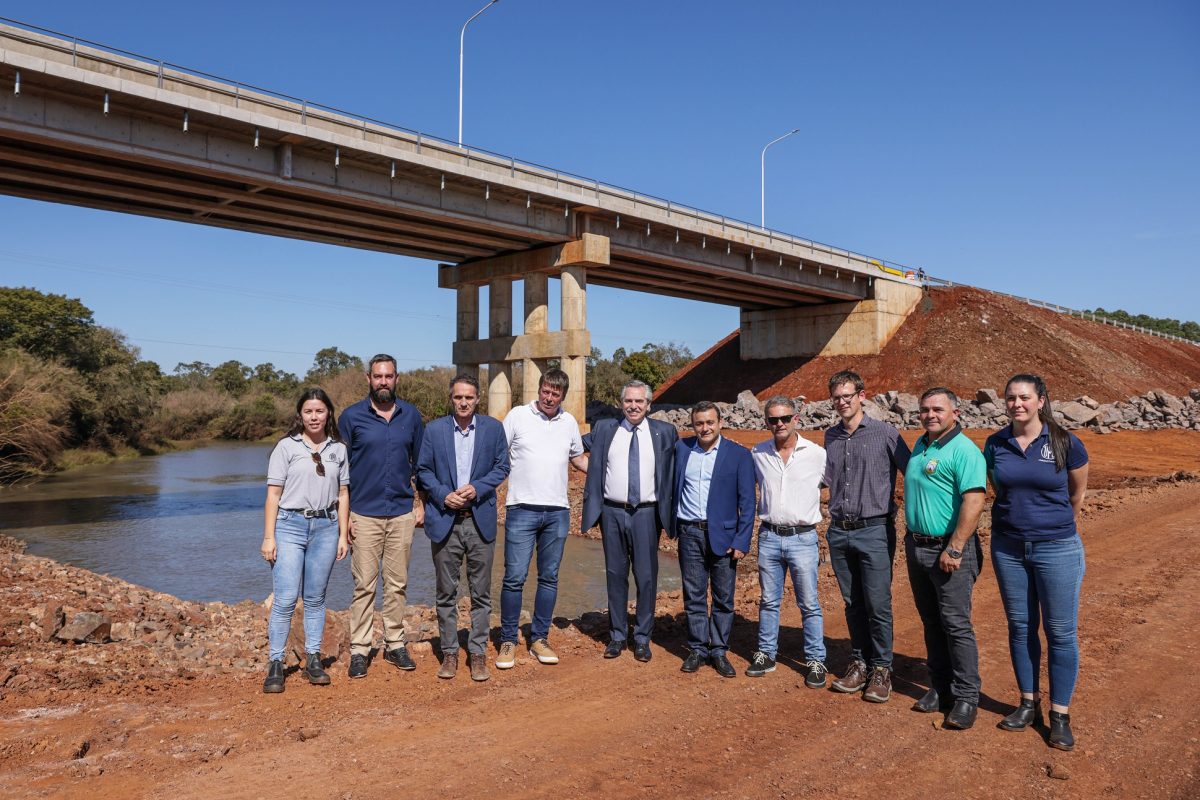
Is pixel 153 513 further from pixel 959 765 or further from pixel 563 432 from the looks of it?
pixel 959 765

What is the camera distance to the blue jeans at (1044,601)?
15.3ft

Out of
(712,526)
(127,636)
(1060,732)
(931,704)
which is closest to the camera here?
(1060,732)

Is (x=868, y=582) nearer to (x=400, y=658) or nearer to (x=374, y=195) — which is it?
(x=400, y=658)

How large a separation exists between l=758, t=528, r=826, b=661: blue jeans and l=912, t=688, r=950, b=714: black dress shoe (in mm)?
751

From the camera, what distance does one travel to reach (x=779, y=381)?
1741 inches

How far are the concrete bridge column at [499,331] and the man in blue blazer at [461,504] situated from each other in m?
24.6

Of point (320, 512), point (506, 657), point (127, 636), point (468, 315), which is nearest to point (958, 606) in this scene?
point (506, 657)

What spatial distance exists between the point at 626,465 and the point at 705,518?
29.6 inches

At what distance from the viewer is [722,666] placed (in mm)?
6016

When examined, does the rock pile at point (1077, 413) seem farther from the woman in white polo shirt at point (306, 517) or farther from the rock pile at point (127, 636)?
the woman in white polo shirt at point (306, 517)

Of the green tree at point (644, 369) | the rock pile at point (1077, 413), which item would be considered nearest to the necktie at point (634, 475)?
the rock pile at point (1077, 413)

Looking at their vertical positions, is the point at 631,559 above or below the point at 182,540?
above

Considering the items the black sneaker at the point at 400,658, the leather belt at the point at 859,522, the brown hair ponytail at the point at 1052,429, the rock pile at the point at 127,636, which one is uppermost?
the brown hair ponytail at the point at 1052,429

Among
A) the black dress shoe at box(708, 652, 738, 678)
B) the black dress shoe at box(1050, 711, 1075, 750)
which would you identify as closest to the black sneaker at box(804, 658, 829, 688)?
the black dress shoe at box(708, 652, 738, 678)
